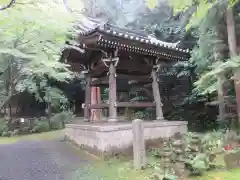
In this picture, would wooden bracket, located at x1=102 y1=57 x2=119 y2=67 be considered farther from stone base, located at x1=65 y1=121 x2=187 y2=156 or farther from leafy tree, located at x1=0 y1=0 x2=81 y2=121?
stone base, located at x1=65 y1=121 x2=187 y2=156

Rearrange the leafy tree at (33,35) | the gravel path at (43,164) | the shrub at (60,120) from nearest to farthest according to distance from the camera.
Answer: the gravel path at (43,164)
the leafy tree at (33,35)
the shrub at (60,120)

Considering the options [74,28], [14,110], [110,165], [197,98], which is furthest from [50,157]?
[14,110]

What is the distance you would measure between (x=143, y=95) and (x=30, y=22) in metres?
9.33

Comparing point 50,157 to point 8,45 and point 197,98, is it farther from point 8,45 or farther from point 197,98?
point 197,98

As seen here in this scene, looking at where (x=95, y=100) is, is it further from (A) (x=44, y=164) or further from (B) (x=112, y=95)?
(A) (x=44, y=164)

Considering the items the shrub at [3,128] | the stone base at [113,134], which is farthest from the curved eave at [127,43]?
the shrub at [3,128]

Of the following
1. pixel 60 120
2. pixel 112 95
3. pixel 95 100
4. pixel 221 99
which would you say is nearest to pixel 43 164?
pixel 112 95

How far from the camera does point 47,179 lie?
16.2 feet

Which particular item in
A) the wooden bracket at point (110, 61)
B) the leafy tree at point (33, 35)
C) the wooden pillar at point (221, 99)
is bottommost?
the wooden pillar at point (221, 99)

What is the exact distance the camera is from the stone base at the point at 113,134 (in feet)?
21.6

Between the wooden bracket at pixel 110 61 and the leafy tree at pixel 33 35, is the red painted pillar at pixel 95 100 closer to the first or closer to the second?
the leafy tree at pixel 33 35

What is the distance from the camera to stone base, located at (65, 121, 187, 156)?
6.59 metres

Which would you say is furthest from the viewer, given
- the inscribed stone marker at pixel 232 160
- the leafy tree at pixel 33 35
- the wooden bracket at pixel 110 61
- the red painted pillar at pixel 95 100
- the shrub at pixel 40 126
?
the shrub at pixel 40 126

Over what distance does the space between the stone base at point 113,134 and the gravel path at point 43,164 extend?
0.44 m
